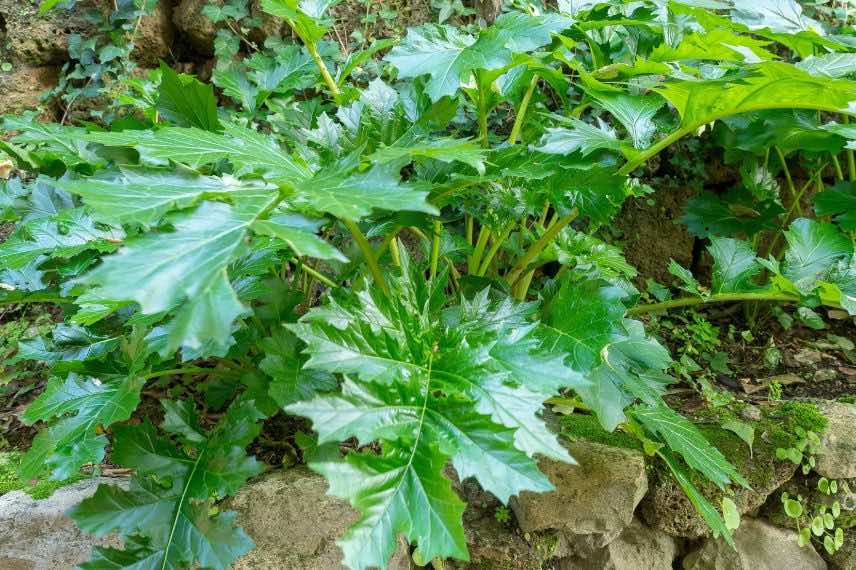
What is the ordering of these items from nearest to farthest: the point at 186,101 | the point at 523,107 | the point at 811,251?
the point at 186,101 < the point at 811,251 < the point at 523,107

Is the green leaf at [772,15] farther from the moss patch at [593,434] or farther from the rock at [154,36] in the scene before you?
the rock at [154,36]

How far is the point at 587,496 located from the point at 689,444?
0.35m

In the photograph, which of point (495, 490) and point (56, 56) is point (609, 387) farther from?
point (56, 56)

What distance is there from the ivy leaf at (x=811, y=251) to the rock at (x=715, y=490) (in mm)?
532

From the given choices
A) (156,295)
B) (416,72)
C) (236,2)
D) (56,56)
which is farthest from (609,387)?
(56,56)

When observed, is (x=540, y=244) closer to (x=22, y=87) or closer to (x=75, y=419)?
(x=75, y=419)

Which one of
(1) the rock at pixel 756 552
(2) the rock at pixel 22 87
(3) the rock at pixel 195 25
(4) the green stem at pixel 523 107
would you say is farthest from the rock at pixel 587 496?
(2) the rock at pixel 22 87

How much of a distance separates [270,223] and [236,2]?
2.37 meters

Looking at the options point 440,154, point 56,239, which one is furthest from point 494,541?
point 56,239

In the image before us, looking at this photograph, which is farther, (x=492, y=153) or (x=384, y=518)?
(x=492, y=153)

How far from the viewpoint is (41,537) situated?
55.0 inches

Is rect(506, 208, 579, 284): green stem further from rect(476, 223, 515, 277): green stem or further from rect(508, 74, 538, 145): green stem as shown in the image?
rect(508, 74, 538, 145): green stem

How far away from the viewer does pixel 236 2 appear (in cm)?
276

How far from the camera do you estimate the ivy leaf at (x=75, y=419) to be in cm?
118
